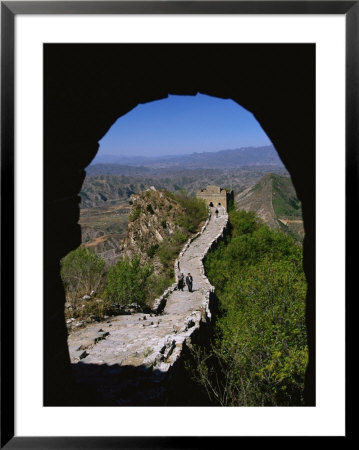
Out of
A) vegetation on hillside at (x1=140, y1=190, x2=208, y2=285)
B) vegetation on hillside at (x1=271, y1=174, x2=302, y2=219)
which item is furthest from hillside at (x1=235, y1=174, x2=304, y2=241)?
vegetation on hillside at (x1=140, y1=190, x2=208, y2=285)

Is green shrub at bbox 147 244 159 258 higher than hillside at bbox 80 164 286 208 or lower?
lower

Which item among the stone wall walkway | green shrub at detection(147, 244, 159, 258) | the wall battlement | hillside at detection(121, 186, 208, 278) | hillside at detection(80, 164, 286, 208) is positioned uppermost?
hillside at detection(80, 164, 286, 208)

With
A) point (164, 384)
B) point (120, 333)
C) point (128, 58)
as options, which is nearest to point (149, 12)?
point (128, 58)

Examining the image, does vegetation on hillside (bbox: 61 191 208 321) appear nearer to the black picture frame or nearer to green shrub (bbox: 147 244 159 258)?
green shrub (bbox: 147 244 159 258)

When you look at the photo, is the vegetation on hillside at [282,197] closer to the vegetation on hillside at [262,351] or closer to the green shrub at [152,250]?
the green shrub at [152,250]

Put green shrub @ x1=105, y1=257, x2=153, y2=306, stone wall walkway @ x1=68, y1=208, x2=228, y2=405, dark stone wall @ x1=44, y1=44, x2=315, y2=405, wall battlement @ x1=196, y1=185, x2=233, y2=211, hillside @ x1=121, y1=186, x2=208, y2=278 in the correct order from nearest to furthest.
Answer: dark stone wall @ x1=44, y1=44, x2=315, y2=405 < stone wall walkway @ x1=68, y1=208, x2=228, y2=405 < green shrub @ x1=105, y1=257, x2=153, y2=306 < hillside @ x1=121, y1=186, x2=208, y2=278 < wall battlement @ x1=196, y1=185, x2=233, y2=211

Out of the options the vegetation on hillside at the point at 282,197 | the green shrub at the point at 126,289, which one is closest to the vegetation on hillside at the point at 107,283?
the green shrub at the point at 126,289

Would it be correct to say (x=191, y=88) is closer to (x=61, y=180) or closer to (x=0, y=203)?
(x=61, y=180)
